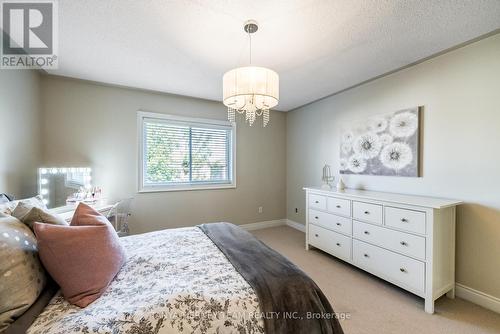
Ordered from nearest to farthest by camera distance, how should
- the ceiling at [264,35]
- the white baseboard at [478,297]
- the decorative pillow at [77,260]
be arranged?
1. the decorative pillow at [77,260]
2. the ceiling at [264,35]
3. the white baseboard at [478,297]

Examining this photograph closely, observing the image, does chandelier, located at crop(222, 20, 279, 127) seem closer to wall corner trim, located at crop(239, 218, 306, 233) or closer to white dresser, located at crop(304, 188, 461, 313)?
white dresser, located at crop(304, 188, 461, 313)

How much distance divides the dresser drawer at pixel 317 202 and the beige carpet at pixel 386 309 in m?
0.78

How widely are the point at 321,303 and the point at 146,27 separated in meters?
2.43

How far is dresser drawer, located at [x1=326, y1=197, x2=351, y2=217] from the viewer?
2.58 metres

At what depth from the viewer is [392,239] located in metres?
2.12

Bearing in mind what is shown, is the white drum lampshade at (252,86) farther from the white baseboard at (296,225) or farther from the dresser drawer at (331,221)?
the white baseboard at (296,225)

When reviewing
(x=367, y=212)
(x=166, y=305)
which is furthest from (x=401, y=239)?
(x=166, y=305)

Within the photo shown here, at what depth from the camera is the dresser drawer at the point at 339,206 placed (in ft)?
8.48

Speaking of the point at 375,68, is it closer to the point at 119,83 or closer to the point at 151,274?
the point at 151,274

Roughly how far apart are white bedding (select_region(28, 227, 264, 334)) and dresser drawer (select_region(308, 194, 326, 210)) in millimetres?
1911

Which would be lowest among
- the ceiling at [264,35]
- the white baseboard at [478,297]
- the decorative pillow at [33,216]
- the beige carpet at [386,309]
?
the beige carpet at [386,309]

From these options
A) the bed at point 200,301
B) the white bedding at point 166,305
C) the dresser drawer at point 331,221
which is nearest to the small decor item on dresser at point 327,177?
the dresser drawer at point 331,221

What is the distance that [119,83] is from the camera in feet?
9.95

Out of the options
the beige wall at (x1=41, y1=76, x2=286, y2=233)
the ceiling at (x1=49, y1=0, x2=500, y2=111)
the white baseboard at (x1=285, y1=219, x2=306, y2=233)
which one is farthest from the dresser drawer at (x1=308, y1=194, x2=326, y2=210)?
the ceiling at (x1=49, y1=0, x2=500, y2=111)
